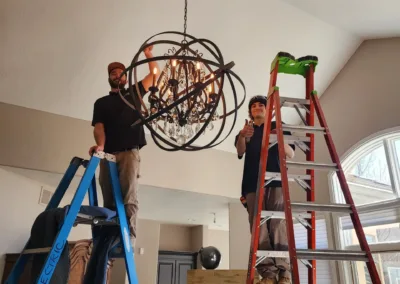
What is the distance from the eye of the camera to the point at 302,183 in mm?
2371

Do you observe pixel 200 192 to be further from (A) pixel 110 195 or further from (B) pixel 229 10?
(A) pixel 110 195

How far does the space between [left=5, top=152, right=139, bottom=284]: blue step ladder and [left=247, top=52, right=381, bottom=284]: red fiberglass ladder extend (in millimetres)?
710

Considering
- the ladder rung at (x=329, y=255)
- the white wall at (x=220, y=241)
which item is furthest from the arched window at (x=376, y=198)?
the white wall at (x=220, y=241)

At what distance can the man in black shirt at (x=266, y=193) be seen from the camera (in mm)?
2285

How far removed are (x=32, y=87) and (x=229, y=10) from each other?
2519 millimetres

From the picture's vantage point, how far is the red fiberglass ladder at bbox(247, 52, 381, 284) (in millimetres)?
1604

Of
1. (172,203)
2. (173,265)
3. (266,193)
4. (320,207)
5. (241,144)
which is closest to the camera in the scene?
(320,207)

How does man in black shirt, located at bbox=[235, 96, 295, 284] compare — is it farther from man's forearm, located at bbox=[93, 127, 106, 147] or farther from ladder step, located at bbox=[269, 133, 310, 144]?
man's forearm, located at bbox=[93, 127, 106, 147]

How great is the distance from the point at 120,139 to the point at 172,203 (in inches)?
150

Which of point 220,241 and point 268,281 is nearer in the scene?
point 268,281

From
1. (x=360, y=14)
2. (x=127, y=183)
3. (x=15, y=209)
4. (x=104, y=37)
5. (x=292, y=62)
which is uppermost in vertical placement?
(x=360, y=14)

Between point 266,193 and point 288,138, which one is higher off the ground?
point 288,138

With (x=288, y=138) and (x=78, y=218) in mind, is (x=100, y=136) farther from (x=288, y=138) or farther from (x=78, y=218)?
(x=288, y=138)

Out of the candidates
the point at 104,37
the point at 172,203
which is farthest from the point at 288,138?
the point at 172,203
